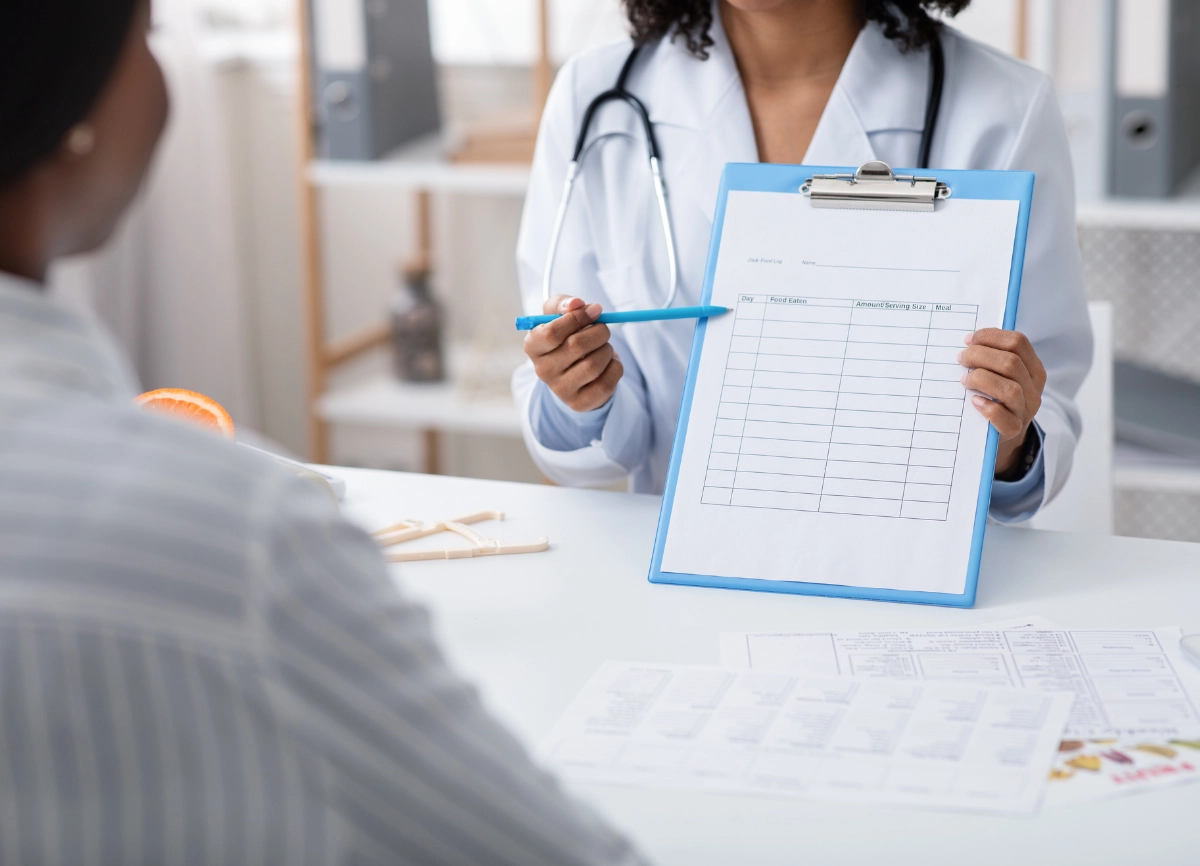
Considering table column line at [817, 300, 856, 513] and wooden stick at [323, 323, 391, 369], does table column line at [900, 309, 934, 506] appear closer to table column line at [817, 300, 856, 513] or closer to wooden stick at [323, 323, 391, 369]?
table column line at [817, 300, 856, 513]

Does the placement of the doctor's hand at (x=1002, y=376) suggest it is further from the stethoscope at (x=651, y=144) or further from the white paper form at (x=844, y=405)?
the stethoscope at (x=651, y=144)

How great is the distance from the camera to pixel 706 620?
0.94 meters

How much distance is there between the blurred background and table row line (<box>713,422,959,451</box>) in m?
0.98

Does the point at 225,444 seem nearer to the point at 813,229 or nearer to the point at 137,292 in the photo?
the point at 813,229

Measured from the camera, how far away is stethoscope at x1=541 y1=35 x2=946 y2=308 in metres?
1.20

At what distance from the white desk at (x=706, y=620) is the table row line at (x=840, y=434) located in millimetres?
116

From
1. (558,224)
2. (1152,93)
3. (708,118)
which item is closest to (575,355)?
(558,224)

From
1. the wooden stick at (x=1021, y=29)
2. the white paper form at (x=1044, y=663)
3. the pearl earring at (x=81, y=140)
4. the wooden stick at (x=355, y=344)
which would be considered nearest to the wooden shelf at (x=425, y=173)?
the wooden stick at (x=355, y=344)

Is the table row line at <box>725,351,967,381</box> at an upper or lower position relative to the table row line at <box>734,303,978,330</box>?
lower

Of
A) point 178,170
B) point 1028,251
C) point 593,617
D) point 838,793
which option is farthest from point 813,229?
point 178,170

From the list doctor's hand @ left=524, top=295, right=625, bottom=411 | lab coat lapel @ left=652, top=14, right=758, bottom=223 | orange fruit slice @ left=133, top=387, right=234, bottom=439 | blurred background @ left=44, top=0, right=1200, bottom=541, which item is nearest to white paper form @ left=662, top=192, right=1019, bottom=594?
doctor's hand @ left=524, top=295, right=625, bottom=411

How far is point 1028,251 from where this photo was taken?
117 centimetres

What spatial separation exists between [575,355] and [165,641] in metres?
0.71

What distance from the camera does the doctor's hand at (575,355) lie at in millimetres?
1097
